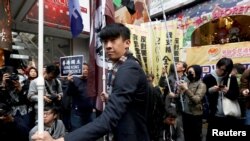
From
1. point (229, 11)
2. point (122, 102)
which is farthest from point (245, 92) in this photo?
point (229, 11)

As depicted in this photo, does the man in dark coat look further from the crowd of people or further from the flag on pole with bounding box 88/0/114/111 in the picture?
the flag on pole with bounding box 88/0/114/111

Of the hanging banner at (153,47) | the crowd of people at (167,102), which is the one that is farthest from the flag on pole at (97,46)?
the hanging banner at (153,47)

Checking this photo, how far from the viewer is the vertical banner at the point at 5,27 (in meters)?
5.50

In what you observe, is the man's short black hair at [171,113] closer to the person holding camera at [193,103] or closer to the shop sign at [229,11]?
the person holding camera at [193,103]

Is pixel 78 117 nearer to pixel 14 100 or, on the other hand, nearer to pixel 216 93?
pixel 14 100

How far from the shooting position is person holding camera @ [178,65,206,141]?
5617mm

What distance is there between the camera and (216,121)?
5312 mm

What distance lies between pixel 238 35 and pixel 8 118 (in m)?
8.33

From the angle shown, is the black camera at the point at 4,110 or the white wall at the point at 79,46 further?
the white wall at the point at 79,46

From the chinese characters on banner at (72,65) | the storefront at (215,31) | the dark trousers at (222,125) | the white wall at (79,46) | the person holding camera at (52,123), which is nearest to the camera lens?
→ the person holding camera at (52,123)

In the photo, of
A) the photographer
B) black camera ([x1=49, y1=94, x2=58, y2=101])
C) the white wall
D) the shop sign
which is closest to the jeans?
black camera ([x1=49, y1=94, x2=58, y2=101])

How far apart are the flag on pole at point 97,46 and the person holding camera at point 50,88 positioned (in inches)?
24.4

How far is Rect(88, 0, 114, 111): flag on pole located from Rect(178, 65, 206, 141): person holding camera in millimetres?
1337

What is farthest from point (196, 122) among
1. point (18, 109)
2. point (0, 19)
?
point (0, 19)
